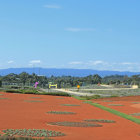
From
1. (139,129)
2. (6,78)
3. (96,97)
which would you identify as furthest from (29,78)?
(139,129)

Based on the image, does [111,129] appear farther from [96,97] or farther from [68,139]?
[96,97]

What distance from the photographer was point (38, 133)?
43.4ft

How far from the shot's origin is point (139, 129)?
1739cm

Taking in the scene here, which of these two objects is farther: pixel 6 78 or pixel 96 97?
pixel 6 78

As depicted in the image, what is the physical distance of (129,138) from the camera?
14227 mm

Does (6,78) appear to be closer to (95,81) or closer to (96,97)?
(95,81)

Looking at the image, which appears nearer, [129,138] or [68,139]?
[68,139]

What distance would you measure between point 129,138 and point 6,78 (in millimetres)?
Answer: 100927

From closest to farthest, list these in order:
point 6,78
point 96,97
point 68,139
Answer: point 68,139
point 96,97
point 6,78

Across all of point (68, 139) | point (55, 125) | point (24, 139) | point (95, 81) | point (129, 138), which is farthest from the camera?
point (95, 81)

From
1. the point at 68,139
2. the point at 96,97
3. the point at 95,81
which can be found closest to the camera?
the point at 68,139

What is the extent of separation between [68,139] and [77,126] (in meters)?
4.17

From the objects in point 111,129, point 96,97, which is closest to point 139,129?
point 111,129

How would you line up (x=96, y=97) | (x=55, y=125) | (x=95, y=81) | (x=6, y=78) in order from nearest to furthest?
1. (x=55, y=125)
2. (x=96, y=97)
3. (x=6, y=78)
4. (x=95, y=81)
